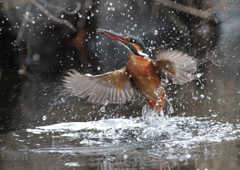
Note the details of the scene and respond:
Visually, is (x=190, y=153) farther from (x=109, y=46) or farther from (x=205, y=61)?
(x=109, y=46)

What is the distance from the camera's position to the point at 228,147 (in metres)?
2.04

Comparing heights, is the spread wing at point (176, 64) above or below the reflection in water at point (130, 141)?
above

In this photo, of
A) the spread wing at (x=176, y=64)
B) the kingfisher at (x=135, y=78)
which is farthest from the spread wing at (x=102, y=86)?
the spread wing at (x=176, y=64)

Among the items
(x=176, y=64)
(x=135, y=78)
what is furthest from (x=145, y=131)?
(x=176, y=64)

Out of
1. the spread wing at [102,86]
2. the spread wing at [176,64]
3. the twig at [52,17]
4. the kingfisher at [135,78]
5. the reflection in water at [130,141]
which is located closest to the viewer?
the reflection in water at [130,141]

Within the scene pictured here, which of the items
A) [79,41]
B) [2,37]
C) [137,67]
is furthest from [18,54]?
[137,67]

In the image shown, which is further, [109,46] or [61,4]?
[61,4]

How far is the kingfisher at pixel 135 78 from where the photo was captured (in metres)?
2.61

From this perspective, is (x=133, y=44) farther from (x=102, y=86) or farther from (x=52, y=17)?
(x=52, y=17)

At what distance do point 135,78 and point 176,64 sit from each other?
1.16ft

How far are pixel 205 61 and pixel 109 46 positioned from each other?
1.52 m

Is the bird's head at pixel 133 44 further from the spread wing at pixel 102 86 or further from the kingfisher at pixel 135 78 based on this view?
the spread wing at pixel 102 86

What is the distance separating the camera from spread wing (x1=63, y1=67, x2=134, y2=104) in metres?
2.73

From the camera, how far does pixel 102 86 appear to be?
282 cm
